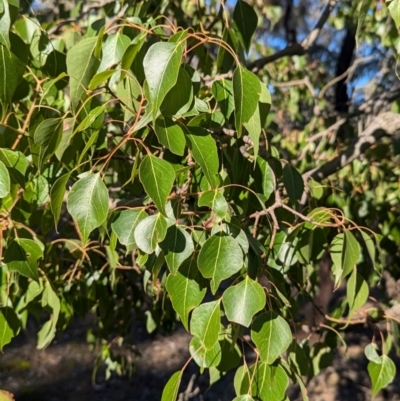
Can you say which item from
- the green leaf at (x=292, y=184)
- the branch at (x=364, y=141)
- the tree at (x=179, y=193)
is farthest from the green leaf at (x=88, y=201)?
the branch at (x=364, y=141)

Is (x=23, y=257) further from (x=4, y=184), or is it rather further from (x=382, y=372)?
(x=382, y=372)

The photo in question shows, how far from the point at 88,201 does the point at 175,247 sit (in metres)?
0.13

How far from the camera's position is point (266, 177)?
0.93 metres

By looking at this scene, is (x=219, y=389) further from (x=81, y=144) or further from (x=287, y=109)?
(x=81, y=144)

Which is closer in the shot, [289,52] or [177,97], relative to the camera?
[177,97]

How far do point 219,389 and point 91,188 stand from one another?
3.30 m

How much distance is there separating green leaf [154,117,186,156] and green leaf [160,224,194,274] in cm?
11

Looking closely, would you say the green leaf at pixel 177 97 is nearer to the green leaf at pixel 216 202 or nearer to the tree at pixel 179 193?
the tree at pixel 179 193

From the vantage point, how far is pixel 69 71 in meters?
0.83

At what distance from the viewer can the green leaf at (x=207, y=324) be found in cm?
72

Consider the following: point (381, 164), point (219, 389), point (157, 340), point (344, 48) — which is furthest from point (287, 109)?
point (157, 340)

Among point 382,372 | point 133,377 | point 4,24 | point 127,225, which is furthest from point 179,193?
point 133,377

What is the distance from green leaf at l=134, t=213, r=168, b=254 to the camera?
→ 0.69 meters

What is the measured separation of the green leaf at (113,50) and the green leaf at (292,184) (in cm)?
36
